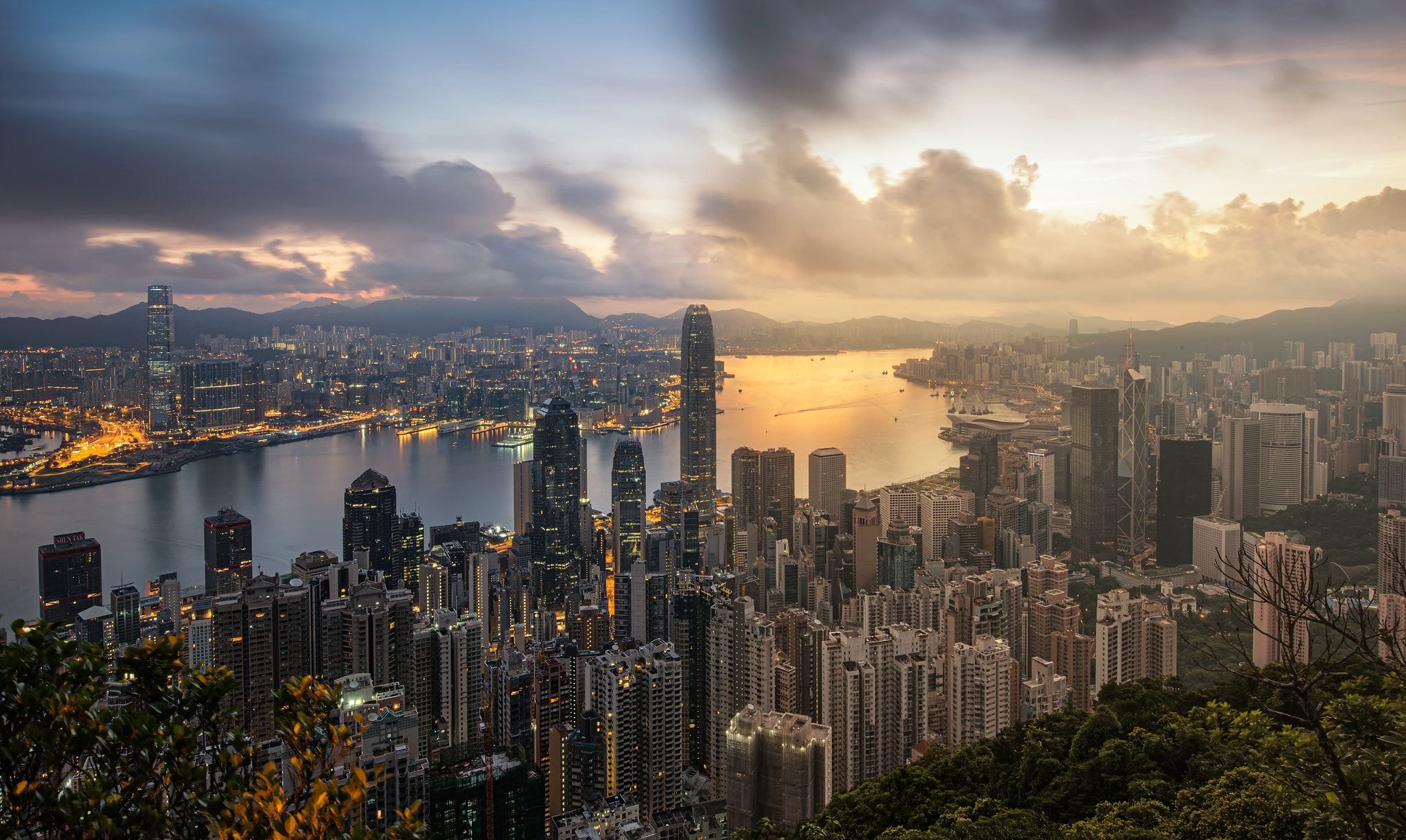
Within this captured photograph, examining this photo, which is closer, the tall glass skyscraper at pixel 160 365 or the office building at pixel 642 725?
the office building at pixel 642 725

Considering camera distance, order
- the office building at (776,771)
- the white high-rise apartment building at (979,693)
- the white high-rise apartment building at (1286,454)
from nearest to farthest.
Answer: the office building at (776,771)
the white high-rise apartment building at (979,693)
the white high-rise apartment building at (1286,454)

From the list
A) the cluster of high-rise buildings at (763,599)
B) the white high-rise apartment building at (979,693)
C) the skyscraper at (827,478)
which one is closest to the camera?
the cluster of high-rise buildings at (763,599)

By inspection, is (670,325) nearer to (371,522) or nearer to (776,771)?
(371,522)

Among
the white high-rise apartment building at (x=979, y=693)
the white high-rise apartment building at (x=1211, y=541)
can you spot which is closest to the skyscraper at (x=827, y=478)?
the white high-rise apartment building at (x=1211, y=541)

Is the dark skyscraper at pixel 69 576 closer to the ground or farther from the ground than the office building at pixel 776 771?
farther from the ground

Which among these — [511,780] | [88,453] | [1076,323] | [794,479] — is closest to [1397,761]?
[511,780]

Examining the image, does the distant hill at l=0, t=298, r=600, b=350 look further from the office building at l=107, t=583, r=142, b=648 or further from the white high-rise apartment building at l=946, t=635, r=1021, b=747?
the white high-rise apartment building at l=946, t=635, r=1021, b=747

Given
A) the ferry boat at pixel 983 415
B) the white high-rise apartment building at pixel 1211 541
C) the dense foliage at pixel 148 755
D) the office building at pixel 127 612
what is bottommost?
the office building at pixel 127 612

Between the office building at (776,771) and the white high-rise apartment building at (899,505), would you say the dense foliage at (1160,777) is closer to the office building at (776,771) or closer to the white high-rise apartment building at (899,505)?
the office building at (776,771)
